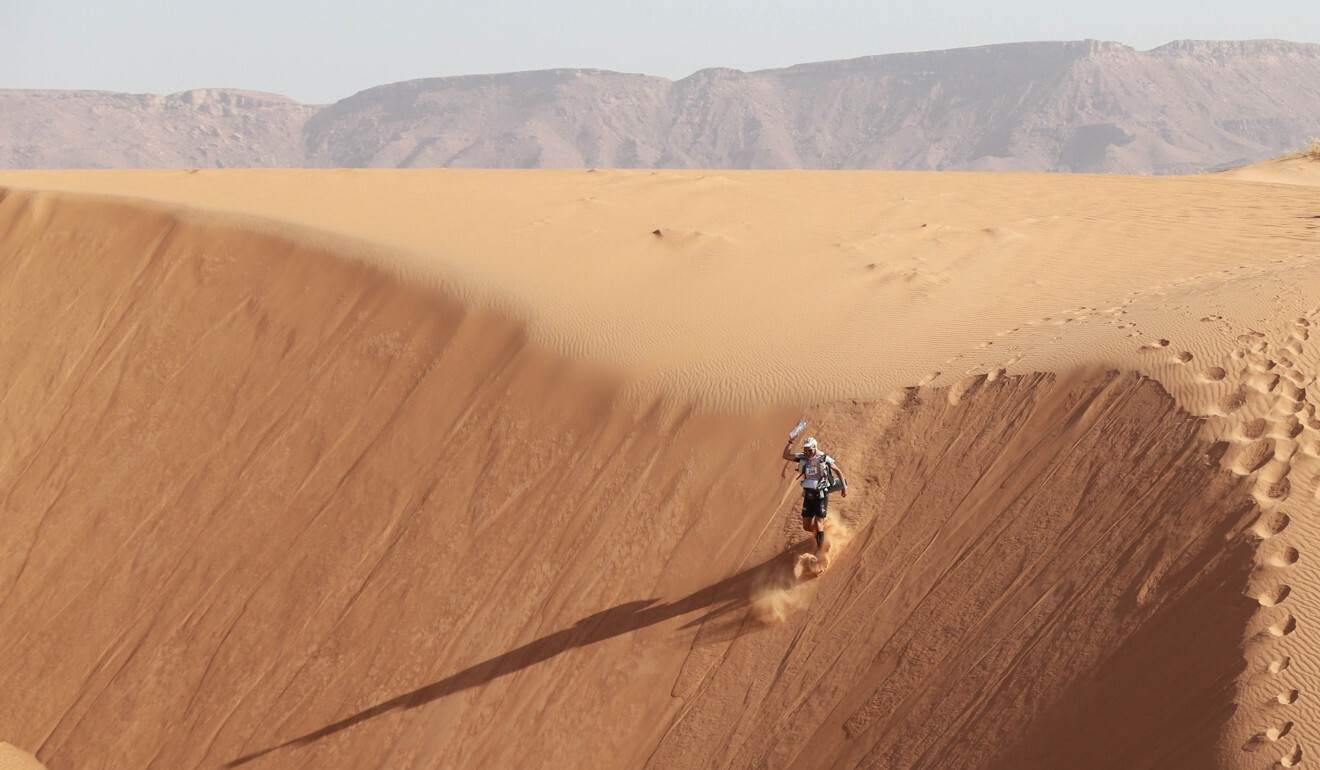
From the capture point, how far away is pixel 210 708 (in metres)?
9.97

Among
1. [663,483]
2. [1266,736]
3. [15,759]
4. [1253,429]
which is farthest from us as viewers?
[15,759]

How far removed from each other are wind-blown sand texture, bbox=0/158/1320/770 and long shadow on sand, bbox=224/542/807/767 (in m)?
0.03

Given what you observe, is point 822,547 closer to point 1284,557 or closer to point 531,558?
point 531,558

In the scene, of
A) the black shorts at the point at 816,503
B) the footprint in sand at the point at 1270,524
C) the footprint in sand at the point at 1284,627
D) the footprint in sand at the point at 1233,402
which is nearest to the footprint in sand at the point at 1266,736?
the footprint in sand at the point at 1284,627

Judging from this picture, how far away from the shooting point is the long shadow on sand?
8.41m

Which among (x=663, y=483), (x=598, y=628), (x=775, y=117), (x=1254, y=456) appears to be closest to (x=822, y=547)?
(x=663, y=483)

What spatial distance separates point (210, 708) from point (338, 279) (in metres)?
5.25

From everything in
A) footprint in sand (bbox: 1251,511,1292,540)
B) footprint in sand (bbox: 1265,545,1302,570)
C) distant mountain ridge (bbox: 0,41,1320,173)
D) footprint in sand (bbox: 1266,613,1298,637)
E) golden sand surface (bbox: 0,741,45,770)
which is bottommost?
distant mountain ridge (bbox: 0,41,1320,173)

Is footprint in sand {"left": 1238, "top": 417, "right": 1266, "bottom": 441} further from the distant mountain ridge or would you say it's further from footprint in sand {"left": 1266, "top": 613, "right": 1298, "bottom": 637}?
the distant mountain ridge

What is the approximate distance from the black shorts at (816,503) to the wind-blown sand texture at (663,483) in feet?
1.52

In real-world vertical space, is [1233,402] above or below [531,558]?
above

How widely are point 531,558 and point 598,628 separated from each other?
1.09m

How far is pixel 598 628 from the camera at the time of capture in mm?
8695

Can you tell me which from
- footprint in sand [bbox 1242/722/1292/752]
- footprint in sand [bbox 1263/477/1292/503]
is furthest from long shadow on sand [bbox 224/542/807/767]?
footprint in sand [bbox 1242/722/1292/752]
